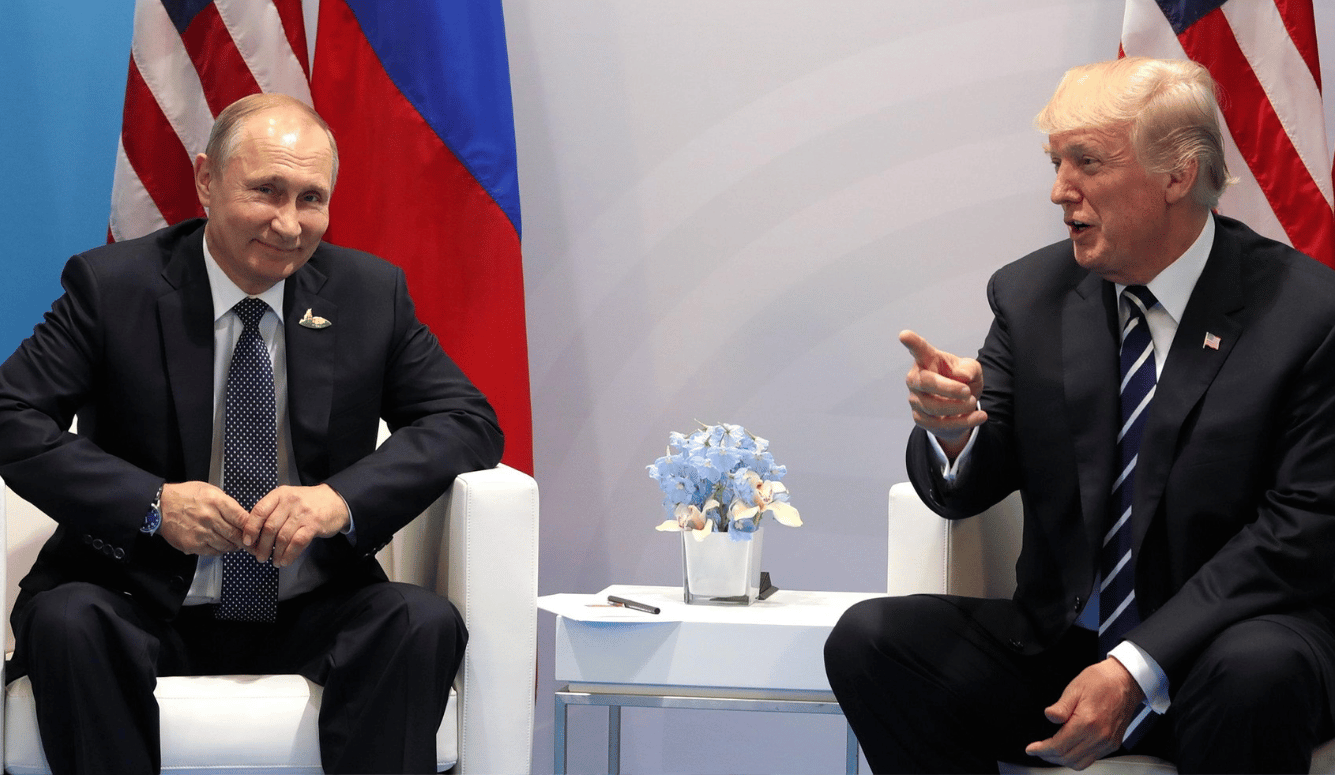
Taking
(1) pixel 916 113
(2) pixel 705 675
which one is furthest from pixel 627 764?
(1) pixel 916 113

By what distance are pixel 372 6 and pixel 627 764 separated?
199 centimetres

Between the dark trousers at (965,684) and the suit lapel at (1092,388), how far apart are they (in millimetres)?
234

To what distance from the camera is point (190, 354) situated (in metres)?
2.32

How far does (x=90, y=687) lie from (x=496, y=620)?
62 cm

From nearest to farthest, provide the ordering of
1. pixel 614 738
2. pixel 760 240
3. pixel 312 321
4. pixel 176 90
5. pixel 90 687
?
pixel 90 687, pixel 312 321, pixel 614 738, pixel 176 90, pixel 760 240

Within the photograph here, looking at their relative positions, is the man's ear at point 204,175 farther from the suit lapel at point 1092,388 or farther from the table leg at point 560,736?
the suit lapel at point 1092,388

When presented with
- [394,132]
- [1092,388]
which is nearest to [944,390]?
[1092,388]

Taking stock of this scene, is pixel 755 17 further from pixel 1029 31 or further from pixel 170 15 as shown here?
pixel 170 15

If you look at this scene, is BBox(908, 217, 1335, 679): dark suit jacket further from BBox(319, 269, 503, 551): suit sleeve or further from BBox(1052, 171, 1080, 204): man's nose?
BBox(319, 269, 503, 551): suit sleeve

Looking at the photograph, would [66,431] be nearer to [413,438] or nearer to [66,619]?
[66,619]

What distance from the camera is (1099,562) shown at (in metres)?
2.08

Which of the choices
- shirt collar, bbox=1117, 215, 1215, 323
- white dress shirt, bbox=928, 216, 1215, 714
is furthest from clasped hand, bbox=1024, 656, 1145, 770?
shirt collar, bbox=1117, 215, 1215, 323

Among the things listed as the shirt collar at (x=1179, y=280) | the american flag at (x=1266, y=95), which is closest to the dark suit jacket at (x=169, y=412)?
the shirt collar at (x=1179, y=280)

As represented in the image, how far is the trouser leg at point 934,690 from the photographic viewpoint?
201cm
